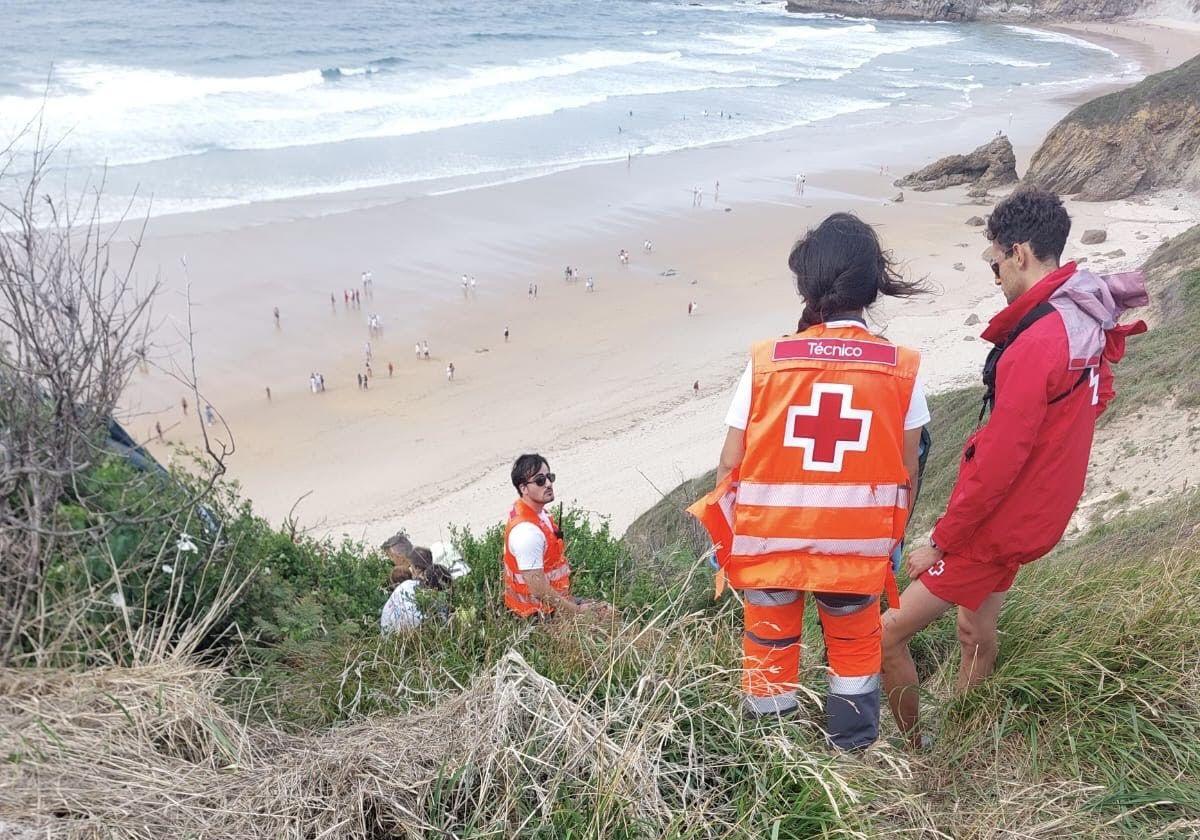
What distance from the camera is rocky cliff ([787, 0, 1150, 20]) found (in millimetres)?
77688

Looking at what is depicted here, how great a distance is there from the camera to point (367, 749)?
266 cm

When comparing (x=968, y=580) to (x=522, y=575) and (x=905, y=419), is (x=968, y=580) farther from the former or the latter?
(x=522, y=575)

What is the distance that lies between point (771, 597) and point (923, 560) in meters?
0.71

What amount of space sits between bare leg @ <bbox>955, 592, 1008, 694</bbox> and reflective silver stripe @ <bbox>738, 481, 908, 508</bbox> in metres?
0.83

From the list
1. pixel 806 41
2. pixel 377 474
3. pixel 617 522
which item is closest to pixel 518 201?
pixel 377 474

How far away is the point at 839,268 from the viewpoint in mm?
2910

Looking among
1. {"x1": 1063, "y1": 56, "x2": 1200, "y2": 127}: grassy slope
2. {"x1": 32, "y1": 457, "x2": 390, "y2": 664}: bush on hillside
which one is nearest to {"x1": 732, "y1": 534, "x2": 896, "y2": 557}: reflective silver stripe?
{"x1": 32, "y1": 457, "x2": 390, "y2": 664}: bush on hillside

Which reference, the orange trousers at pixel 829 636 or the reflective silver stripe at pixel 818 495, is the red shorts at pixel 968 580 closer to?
the orange trousers at pixel 829 636

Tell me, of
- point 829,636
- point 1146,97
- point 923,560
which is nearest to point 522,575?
point 829,636

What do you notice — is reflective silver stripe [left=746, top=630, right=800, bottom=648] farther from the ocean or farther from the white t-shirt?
the ocean

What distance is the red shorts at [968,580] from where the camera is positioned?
10.8 ft

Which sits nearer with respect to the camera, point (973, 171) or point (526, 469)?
point (526, 469)

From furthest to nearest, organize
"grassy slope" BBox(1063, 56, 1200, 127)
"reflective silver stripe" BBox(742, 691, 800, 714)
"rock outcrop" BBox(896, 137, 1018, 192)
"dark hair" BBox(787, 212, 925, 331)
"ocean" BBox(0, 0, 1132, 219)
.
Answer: "rock outcrop" BBox(896, 137, 1018, 192)
"ocean" BBox(0, 0, 1132, 219)
"grassy slope" BBox(1063, 56, 1200, 127)
"dark hair" BBox(787, 212, 925, 331)
"reflective silver stripe" BBox(742, 691, 800, 714)

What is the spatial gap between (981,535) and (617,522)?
35.4 ft
